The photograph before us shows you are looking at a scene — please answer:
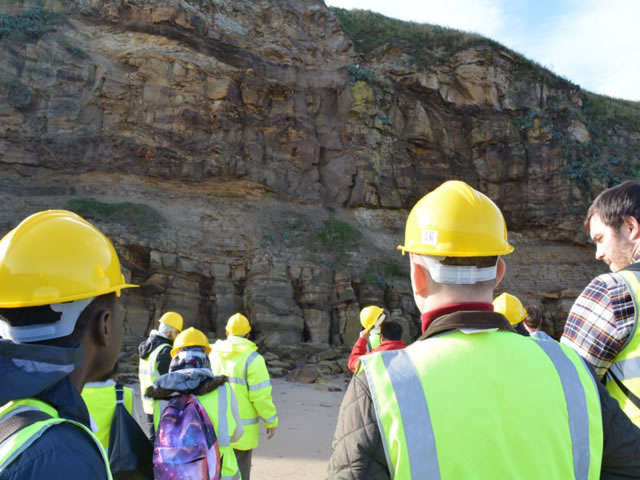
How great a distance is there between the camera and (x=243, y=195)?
20.9 metres

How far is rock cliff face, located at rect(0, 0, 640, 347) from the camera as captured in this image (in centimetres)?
1747

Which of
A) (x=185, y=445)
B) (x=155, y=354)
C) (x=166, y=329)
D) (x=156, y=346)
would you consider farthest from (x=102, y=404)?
(x=166, y=329)

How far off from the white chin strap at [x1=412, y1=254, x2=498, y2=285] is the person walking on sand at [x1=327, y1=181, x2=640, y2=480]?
0.06 meters

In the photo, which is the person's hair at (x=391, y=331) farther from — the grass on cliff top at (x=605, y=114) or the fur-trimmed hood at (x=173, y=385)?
the grass on cliff top at (x=605, y=114)

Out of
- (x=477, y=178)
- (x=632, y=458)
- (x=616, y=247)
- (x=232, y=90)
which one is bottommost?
(x=632, y=458)

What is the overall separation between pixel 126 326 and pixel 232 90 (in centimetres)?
1191

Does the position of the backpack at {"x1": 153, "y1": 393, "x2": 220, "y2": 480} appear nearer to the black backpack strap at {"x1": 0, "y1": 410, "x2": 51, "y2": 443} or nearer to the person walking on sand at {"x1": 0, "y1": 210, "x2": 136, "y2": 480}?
the person walking on sand at {"x1": 0, "y1": 210, "x2": 136, "y2": 480}

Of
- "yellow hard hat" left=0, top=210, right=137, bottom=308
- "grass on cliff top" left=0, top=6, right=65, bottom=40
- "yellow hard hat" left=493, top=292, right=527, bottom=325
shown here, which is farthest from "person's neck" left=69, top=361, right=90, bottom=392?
"grass on cliff top" left=0, top=6, right=65, bottom=40

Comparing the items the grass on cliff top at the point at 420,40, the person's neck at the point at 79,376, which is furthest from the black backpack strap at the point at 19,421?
the grass on cliff top at the point at 420,40

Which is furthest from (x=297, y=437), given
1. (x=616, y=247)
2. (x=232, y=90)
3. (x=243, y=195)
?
(x=232, y=90)

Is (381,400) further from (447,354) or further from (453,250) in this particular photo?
(453,250)

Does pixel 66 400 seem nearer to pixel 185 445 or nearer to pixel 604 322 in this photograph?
pixel 185 445

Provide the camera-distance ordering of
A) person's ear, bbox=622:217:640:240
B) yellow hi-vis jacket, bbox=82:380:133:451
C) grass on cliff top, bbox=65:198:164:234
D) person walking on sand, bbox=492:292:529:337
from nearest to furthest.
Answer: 1. person's ear, bbox=622:217:640:240
2. yellow hi-vis jacket, bbox=82:380:133:451
3. person walking on sand, bbox=492:292:529:337
4. grass on cliff top, bbox=65:198:164:234

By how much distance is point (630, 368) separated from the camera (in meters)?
1.94
